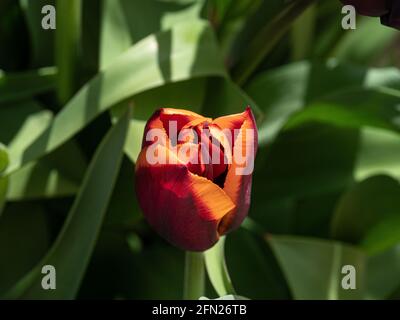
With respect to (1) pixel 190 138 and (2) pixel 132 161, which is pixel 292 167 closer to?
(2) pixel 132 161

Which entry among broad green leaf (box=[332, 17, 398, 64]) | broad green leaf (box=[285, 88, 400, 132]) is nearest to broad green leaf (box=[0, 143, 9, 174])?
broad green leaf (box=[285, 88, 400, 132])

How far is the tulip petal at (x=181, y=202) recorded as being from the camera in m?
0.40

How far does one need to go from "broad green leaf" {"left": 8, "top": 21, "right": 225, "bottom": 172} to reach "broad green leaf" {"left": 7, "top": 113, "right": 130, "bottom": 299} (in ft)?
0.09

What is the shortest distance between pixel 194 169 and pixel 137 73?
0.17 metres

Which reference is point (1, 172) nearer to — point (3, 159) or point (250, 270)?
point (3, 159)

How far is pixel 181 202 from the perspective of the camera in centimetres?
41

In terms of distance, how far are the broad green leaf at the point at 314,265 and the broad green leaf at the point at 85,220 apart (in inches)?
4.9

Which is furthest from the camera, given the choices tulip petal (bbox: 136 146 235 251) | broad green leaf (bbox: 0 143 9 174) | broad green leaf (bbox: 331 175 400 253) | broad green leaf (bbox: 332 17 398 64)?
broad green leaf (bbox: 332 17 398 64)

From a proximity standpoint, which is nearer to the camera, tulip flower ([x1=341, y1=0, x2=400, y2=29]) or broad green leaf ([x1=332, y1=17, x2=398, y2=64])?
tulip flower ([x1=341, y1=0, x2=400, y2=29])

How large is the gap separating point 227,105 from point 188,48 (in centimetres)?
4

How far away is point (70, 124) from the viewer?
0.56 m

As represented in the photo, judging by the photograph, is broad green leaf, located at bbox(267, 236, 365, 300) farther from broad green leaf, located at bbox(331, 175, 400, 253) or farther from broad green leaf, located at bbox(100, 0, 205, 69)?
broad green leaf, located at bbox(100, 0, 205, 69)

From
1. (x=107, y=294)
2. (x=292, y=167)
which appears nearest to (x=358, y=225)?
(x=292, y=167)

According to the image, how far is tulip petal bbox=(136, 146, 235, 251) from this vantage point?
40 centimetres
